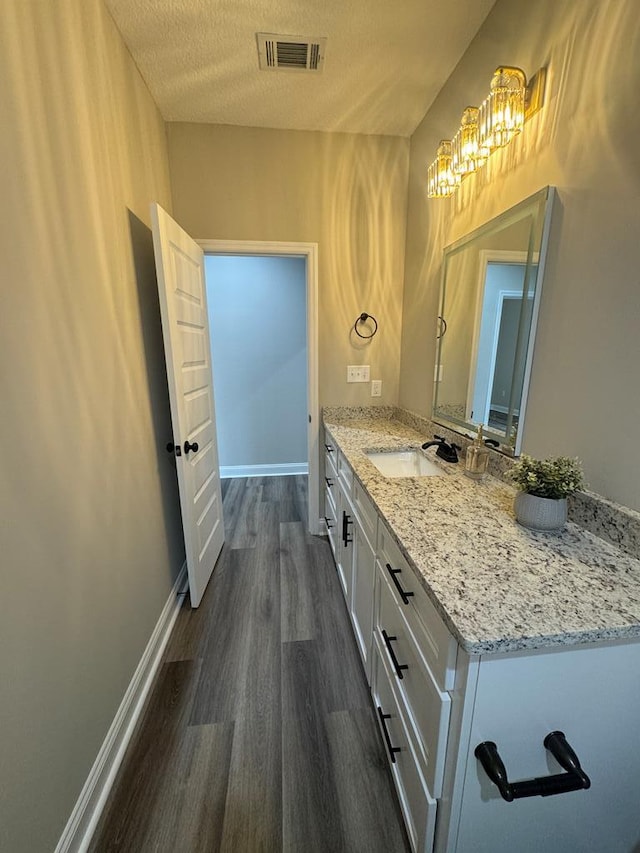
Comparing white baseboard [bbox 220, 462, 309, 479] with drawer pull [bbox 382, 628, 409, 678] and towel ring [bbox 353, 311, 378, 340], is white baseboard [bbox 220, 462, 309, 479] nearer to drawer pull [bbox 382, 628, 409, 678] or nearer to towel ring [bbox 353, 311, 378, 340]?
towel ring [bbox 353, 311, 378, 340]

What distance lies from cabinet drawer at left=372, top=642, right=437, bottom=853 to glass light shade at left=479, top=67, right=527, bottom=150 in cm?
194

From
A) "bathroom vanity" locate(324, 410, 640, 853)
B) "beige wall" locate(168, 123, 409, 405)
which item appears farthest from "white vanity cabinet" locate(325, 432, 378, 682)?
"beige wall" locate(168, 123, 409, 405)

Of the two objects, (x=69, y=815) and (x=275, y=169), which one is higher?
(x=275, y=169)

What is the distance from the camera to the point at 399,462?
189 cm

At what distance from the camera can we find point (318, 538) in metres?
2.70

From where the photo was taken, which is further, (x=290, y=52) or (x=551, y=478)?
(x=290, y=52)

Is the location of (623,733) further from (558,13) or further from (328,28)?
(328,28)

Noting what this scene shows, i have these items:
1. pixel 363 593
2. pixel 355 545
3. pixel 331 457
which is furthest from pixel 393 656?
pixel 331 457

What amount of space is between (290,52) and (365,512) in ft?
6.91

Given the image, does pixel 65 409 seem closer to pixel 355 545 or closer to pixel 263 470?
pixel 355 545

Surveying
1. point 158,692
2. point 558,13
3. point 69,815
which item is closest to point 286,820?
point 69,815

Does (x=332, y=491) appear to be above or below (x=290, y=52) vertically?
below

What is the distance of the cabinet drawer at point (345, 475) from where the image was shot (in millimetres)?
1697

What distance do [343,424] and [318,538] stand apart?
93 cm
